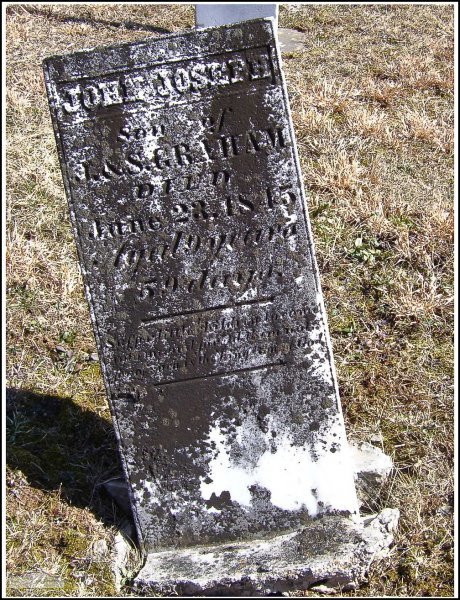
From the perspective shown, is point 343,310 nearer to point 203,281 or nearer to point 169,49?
point 203,281

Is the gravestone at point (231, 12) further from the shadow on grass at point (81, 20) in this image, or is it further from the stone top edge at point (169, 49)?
the stone top edge at point (169, 49)

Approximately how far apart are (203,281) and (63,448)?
4.38 feet

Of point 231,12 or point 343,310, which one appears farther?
point 231,12

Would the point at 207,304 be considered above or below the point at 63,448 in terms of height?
above

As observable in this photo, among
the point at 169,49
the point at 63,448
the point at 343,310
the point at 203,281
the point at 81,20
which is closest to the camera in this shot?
the point at 169,49

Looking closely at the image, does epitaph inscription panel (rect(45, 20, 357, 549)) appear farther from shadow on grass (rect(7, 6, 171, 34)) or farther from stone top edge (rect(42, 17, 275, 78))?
shadow on grass (rect(7, 6, 171, 34))

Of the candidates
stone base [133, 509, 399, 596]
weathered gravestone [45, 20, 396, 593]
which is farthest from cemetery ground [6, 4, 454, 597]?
weathered gravestone [45, 20, 396, 593]

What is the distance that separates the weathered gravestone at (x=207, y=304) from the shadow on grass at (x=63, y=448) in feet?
1.27

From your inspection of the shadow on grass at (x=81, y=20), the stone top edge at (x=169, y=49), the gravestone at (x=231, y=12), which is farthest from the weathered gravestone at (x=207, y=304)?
the shadow on grass at (x=81, y=20)

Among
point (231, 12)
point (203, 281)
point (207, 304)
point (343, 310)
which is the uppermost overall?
point (231, 12)

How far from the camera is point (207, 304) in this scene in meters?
2.97

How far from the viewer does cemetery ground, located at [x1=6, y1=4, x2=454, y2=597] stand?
316 centimetres

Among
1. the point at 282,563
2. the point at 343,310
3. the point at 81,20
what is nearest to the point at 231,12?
the point at 81,20

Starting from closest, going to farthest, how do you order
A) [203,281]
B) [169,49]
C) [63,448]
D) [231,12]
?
[169,49] < [203,281] < [63,448] < [231,12]
